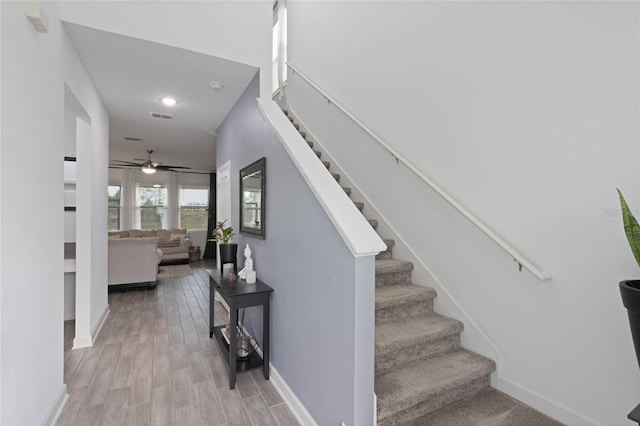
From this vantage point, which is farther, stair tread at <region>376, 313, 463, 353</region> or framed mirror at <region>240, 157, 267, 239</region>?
framed mirror at <region>240, 157, 267, 239</region>

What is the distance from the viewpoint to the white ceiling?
2412 millimetres

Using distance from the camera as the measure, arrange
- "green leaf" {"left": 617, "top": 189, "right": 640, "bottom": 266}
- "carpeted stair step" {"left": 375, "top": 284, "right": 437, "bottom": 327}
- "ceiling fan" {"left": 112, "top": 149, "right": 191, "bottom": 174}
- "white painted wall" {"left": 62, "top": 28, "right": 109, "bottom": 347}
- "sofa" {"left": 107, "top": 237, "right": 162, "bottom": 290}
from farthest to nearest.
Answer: "ceiling fan" {"left": 112, "top": 149, "right": 191, "bottom": 174} → "sofa" {"left": 107, "top": 237, "right": 162, "bottom": 290} → "white painted wall" {"left": 62, "top": 28, "right": 109, "bottom": 347} → "carpeted stair step" {"left": 375, "top": 284, "right": 437, "bottom": 327} → "green leaf" {"left": 617, "top": 189, "right": 640, "bottom": 266}

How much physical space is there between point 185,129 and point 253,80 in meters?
2.26

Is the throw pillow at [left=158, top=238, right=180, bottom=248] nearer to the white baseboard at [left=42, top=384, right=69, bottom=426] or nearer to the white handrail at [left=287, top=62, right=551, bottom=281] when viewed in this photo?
the white baseboard at [left=42, top=384, right=69, bottom=426]

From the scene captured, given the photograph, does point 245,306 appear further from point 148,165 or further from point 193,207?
point 193,207

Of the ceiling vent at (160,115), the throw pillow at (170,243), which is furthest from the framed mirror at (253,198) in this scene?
the throw pillow at (170,243)

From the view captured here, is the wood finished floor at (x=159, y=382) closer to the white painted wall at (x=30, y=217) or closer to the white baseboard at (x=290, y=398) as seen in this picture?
the white baseboard at (x=290, y=398)

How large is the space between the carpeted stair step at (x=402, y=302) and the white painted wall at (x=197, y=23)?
6.93 ft

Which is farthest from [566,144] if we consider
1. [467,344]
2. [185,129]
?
[185,129]

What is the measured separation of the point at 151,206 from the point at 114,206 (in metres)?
0.90

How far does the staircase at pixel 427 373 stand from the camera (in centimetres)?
167

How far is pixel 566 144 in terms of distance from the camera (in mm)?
1656

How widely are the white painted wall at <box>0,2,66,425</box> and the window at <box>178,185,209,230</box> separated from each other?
7431mm

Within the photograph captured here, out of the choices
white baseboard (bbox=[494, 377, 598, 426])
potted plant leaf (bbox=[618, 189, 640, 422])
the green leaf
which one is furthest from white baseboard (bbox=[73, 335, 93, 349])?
the green leaf
